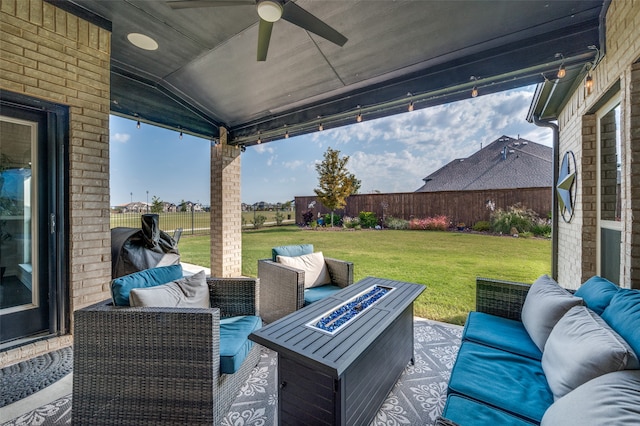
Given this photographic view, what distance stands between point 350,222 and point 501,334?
10.9 feet

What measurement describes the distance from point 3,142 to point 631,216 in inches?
188

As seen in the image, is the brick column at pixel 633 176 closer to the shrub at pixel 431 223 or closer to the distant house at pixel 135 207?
the shrub at pixel 431 223

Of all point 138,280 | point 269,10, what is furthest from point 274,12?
point 138,280

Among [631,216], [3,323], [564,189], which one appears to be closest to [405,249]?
[564,189]

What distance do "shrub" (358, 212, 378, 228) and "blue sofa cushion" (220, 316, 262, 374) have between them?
125 inches

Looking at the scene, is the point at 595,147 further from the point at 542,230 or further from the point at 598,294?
the point at 598,294

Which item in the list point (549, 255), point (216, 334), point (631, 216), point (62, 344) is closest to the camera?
point (216, 334)

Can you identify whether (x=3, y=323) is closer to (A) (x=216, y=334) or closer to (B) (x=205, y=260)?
(A) (x=216, y=334)

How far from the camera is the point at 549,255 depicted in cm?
355

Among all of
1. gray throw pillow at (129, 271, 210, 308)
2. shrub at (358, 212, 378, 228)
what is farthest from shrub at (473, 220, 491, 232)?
gray throw pillow at (129, 271, 210, 308)

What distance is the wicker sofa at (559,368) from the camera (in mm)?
903

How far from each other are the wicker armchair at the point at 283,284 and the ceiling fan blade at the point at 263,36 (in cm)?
197

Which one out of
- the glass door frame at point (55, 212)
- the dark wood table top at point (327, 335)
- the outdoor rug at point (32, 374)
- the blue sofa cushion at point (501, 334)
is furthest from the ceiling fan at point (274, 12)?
the outdoor rug at point (32, 374)

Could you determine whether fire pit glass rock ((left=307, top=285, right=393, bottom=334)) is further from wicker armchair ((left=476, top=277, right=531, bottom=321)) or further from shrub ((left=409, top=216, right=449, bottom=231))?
shrub ((left=409, top=216, right=449, bottom=231))
